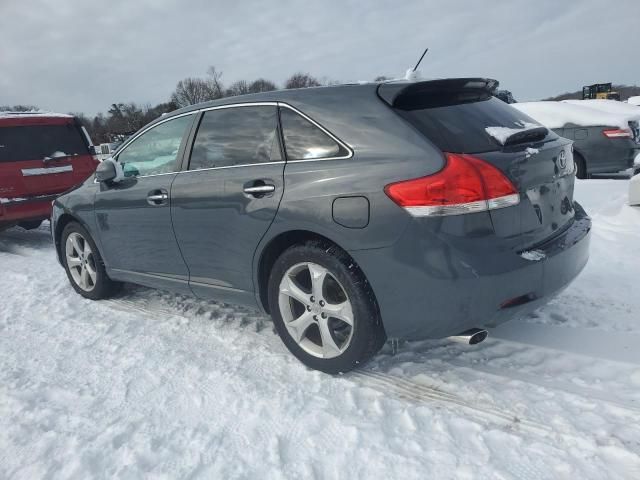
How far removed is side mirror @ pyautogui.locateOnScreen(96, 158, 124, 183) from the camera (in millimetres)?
3723

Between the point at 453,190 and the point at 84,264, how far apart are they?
346 cm

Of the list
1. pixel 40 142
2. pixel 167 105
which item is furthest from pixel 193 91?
pixel 40 142

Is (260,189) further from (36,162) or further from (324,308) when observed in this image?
(36,162)

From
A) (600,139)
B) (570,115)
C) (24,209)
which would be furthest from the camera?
(570,115)

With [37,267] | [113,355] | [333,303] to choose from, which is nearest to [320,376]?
[333,303]

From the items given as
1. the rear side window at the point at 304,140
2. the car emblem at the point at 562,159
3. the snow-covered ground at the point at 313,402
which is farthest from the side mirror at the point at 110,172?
the car emblem at the point at 562,159

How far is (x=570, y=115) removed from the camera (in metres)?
8.84

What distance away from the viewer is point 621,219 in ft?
17.8

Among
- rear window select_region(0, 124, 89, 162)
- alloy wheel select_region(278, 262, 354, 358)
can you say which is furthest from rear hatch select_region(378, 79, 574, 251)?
rear window select_region(0, 124, 89, 162)

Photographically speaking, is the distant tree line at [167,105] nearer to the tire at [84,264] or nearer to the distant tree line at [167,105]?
the distant tree line at [167,105]

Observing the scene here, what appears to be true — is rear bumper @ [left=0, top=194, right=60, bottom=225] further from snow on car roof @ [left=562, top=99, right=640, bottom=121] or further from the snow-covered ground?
snow on car roof @ [left=562, top=99, right=640, bottom=121]

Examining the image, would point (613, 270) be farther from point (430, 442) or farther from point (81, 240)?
point (81, 240)

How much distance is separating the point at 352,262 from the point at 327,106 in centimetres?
87

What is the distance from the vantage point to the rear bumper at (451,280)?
221cm
